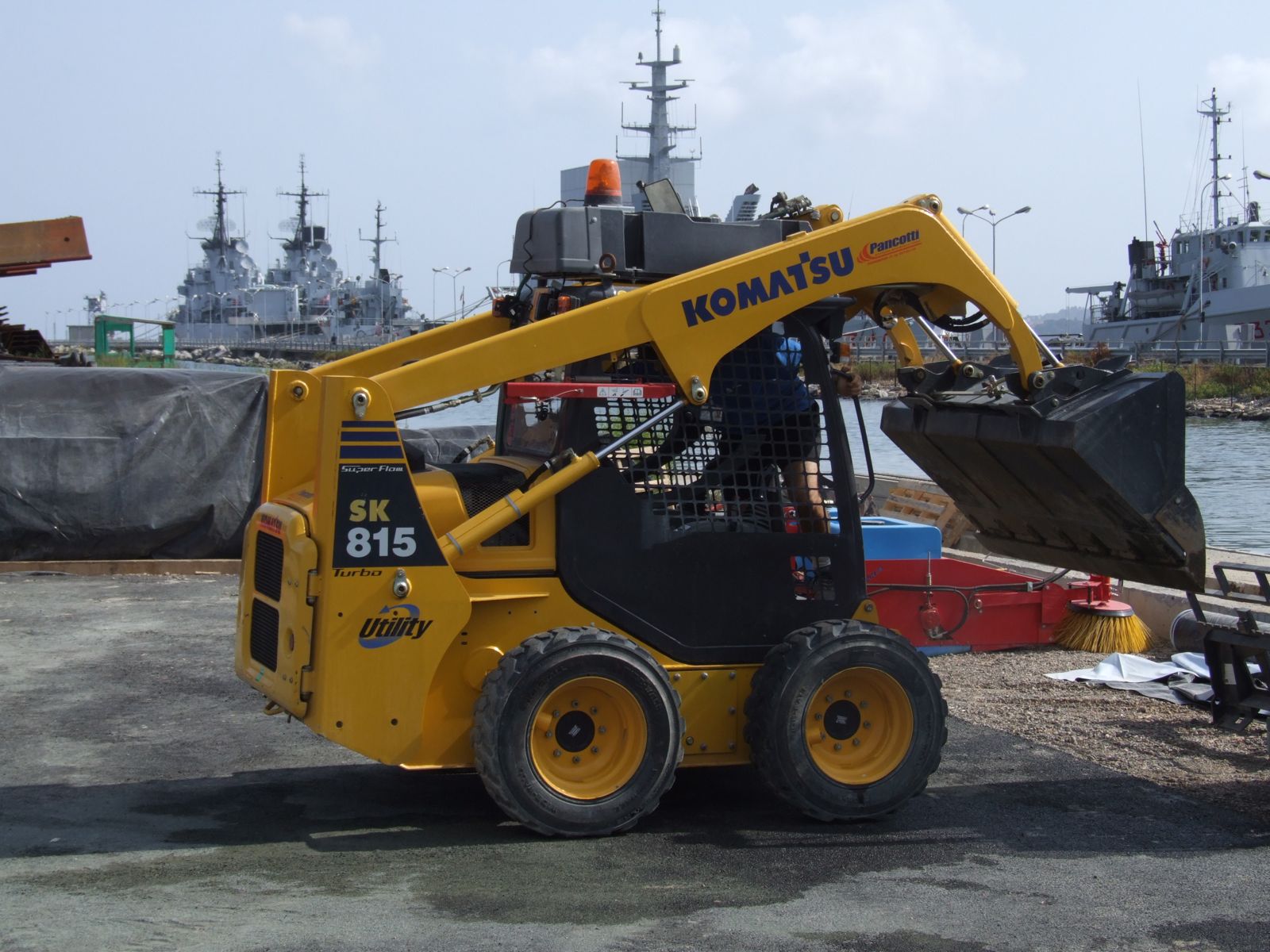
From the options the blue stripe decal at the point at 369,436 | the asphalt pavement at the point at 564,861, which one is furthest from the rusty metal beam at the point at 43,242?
the blue stripe decal at the point at 369,436

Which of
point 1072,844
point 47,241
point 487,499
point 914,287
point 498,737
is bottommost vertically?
point 1072,844

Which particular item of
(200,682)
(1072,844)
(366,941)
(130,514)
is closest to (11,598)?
(130,514)

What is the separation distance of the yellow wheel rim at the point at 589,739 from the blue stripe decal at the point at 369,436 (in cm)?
128

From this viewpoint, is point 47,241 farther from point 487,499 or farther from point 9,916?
point 9,916

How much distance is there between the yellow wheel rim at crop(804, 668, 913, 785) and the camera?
21.3 ft

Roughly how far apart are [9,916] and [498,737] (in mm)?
1916

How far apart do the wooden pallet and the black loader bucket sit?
7.34 meters

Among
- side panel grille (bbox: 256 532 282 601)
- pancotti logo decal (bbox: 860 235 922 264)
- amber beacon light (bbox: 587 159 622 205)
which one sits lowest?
side panel grille (bbox: 256 532 282 601)

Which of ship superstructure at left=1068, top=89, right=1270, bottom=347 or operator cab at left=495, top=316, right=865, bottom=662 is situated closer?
operator cab at left=495, top=316, right=865, bottom=662

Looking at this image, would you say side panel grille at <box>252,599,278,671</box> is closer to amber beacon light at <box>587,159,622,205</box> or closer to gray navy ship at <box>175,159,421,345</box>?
amber beacon light at <box>587,159,622,205</box>

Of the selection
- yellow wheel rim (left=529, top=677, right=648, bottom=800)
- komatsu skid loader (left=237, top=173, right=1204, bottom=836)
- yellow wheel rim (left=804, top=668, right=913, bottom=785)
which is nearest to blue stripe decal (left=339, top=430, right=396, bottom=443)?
komatsu skid loader (left=237, top=173, right=1204, bottom=836)

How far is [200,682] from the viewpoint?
956 centimetres

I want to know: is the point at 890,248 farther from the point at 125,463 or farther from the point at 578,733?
the point at 125,463

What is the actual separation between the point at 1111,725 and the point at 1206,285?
6570cm
